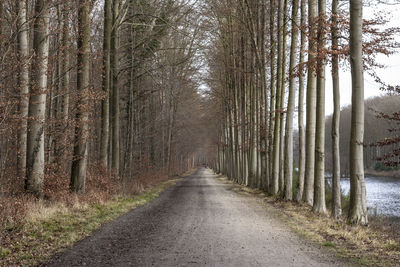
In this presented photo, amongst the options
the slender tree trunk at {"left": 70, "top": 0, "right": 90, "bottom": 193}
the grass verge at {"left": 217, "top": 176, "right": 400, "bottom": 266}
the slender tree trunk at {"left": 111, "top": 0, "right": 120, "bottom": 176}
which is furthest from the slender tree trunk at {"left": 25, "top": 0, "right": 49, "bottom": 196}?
the grass verge at {"left": 217, "top": 176, "right": 400, "bottom": 266}

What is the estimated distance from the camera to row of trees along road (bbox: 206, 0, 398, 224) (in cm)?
1052

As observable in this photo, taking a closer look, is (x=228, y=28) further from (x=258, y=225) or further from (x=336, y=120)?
(x=258, y=225)

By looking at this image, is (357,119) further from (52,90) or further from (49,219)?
(52,90)

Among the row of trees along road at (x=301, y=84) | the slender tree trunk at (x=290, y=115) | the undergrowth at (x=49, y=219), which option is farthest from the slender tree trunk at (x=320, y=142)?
the undergrowth at (x=49, y=219)

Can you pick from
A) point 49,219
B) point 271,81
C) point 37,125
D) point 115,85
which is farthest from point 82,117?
point 271,81

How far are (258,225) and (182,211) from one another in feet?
12.7

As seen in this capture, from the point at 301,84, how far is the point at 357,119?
7.13 m

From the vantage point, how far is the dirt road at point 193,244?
652 cm

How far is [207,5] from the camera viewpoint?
84.8ft

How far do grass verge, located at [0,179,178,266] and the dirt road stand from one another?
33 cm

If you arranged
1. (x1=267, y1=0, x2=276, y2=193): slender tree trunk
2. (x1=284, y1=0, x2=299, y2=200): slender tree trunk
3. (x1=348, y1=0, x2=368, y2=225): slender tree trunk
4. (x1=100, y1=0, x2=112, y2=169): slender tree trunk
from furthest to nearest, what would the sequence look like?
(x1=267, y1=0, x2=276, y2=193): slender tree trunk
(x1=100, y1=0, x2=112, y2=169): slender tree trunk
(x1=284, y1=0, x2=299, y2=200): slender tree trunk
(x1=348, y1=0, x2=368, y2=225): slender tree trunk

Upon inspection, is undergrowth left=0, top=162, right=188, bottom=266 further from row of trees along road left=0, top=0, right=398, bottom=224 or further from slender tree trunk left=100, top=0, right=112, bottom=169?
slender tree trunk left=100, top=0, right=112, bottom=169

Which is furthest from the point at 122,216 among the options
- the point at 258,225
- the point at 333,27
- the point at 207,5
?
the point at 207,5

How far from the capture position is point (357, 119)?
1044cm
